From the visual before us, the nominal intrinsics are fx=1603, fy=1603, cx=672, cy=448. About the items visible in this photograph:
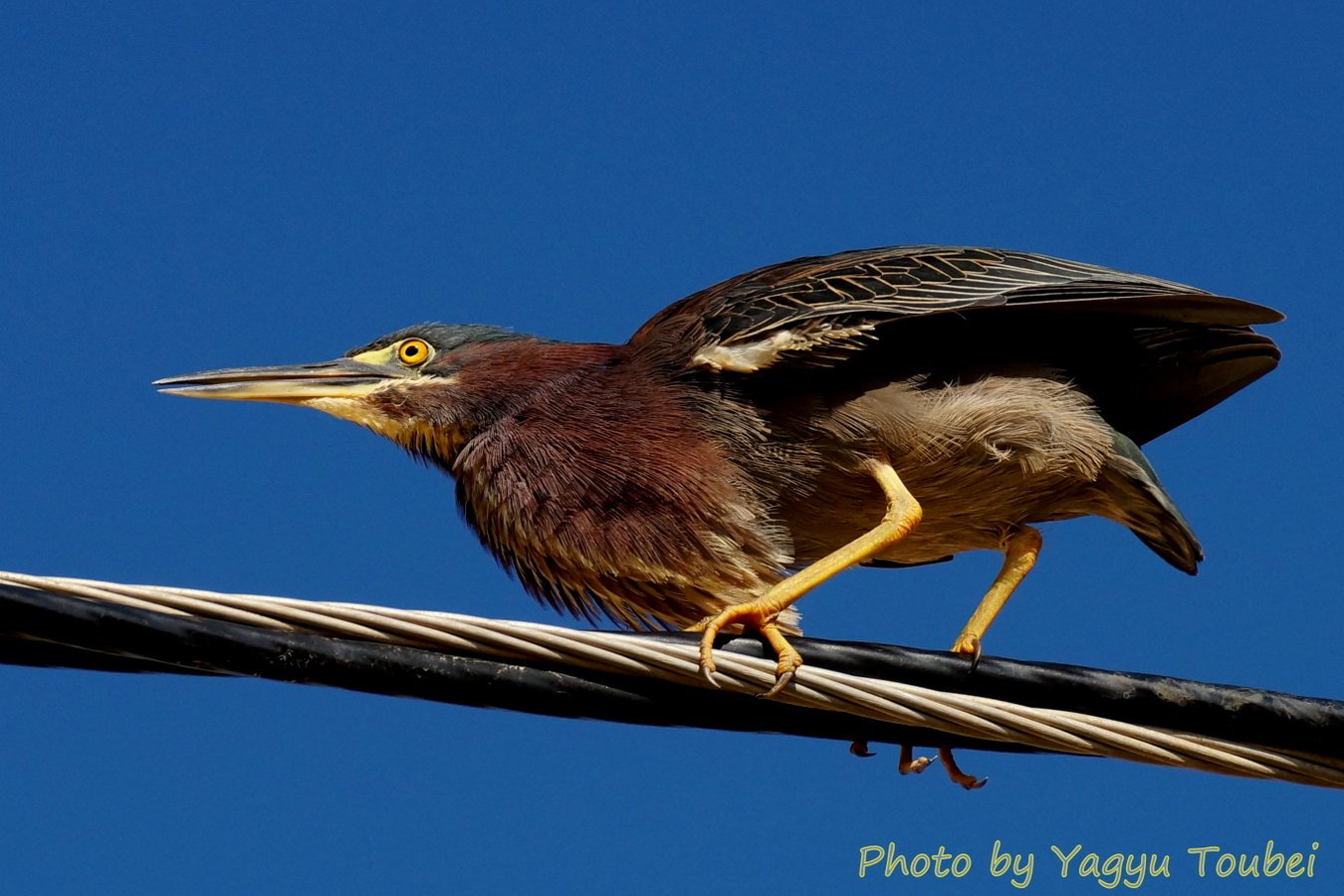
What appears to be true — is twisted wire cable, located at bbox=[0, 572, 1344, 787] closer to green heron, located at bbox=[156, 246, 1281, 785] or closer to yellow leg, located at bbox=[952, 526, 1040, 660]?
green heron, located at bbox=[156, 246, 1281, 785]

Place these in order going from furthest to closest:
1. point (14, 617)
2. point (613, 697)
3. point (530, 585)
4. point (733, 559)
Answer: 1. point (530, 585)
2. point (733, 559)
3. point (613, 697)
4. point (14, 617)

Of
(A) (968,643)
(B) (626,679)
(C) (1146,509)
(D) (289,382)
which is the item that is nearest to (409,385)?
(D) (289,382)

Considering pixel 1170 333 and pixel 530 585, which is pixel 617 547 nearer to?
pixel 530 585

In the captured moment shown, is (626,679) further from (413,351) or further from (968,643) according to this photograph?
(413,351)

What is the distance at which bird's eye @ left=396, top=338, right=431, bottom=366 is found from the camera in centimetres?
686

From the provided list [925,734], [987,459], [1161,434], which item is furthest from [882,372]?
[925,734]

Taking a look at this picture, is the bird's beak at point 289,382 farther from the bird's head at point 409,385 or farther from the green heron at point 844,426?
the green heron at point 844,426

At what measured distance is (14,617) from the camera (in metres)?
3.73

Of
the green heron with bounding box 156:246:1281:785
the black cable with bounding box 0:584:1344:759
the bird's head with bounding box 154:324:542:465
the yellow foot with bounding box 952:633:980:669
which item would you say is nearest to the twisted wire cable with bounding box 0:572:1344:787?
the black cable with bounding box 0:584:1344:759

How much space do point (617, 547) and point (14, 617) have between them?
101 inches

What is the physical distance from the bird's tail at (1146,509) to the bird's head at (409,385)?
95.1 inches

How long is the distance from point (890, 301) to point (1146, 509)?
1361mm

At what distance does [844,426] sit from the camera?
577 cm

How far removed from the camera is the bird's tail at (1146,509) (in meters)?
6.08
